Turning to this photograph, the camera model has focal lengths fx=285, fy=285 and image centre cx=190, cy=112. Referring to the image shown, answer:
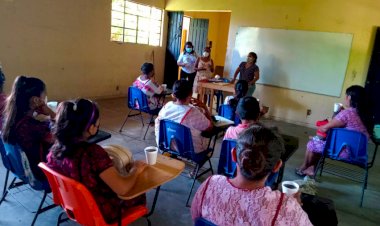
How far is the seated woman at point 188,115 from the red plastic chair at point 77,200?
1.14 metres

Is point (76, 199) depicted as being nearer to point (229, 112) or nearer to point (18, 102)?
point (18, 102)

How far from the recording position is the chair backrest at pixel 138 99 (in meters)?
4.04

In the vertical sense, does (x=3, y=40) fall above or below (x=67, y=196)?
above

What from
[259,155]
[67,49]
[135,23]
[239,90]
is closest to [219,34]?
[135,23]

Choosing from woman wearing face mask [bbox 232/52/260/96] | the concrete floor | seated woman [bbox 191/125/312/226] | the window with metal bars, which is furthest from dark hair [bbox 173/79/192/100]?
the window with metal bars

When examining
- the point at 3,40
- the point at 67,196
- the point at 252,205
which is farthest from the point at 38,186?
the point at 3,40

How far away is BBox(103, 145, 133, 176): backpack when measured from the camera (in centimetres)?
146

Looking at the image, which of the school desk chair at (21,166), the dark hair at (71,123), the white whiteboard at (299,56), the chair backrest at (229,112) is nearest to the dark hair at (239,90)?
the chair backrest at (229,112)

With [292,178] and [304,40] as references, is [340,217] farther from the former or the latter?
[304,40]

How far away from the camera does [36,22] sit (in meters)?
5.06

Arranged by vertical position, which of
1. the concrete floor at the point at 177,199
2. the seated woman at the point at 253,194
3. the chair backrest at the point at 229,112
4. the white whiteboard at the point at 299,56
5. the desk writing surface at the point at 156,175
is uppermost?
the white whiteboard at the point at 299,56

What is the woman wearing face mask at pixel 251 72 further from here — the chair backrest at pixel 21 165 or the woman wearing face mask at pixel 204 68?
the chair backrest at pixel 21 165

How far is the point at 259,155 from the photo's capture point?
1055mm

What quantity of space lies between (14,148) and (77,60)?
4434mm
